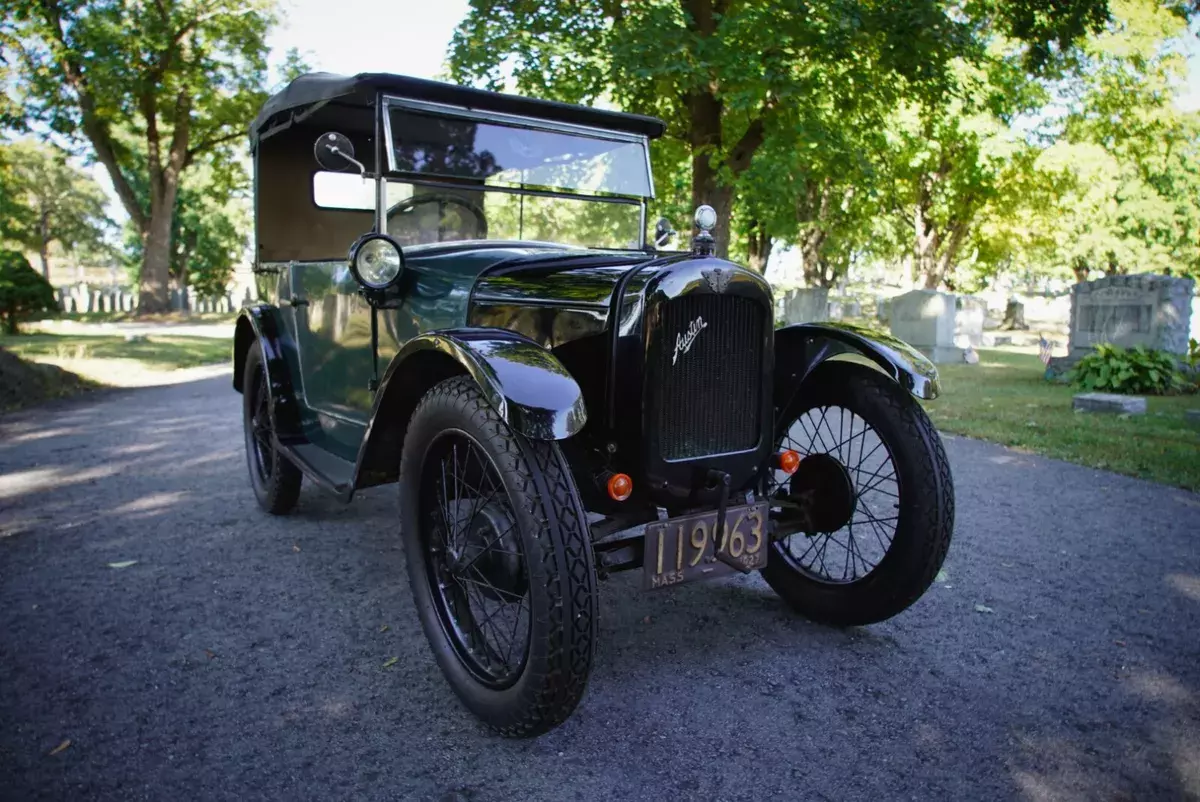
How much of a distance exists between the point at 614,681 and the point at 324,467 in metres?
1.82

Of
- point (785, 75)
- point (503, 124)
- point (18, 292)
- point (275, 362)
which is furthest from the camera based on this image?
point (18, 292)

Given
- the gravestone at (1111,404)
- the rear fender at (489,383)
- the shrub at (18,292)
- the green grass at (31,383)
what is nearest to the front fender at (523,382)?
the rear fender at (489,383)

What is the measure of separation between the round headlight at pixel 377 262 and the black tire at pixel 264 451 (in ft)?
4.97

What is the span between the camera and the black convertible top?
327 centimetres

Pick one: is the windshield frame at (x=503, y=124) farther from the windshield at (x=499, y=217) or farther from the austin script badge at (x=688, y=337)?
the austin script badge at (x=688, y=337)

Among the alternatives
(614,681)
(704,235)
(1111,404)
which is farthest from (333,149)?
(1111,404)

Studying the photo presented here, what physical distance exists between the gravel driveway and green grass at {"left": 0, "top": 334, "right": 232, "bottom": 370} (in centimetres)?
925

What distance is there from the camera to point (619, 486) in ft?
8.52

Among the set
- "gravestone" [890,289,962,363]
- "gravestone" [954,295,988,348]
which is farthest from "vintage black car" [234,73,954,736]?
"gravestone" [954,295,988,348]

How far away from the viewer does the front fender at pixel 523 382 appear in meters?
2.15

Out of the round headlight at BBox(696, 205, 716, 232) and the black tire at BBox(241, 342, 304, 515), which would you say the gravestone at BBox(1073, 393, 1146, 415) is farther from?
the black tire at BBox(241, 342, 304, 515)

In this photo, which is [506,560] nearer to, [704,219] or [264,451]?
[704,219]

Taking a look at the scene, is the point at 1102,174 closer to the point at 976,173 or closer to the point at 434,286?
the point at 976,173

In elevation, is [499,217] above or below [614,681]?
above
